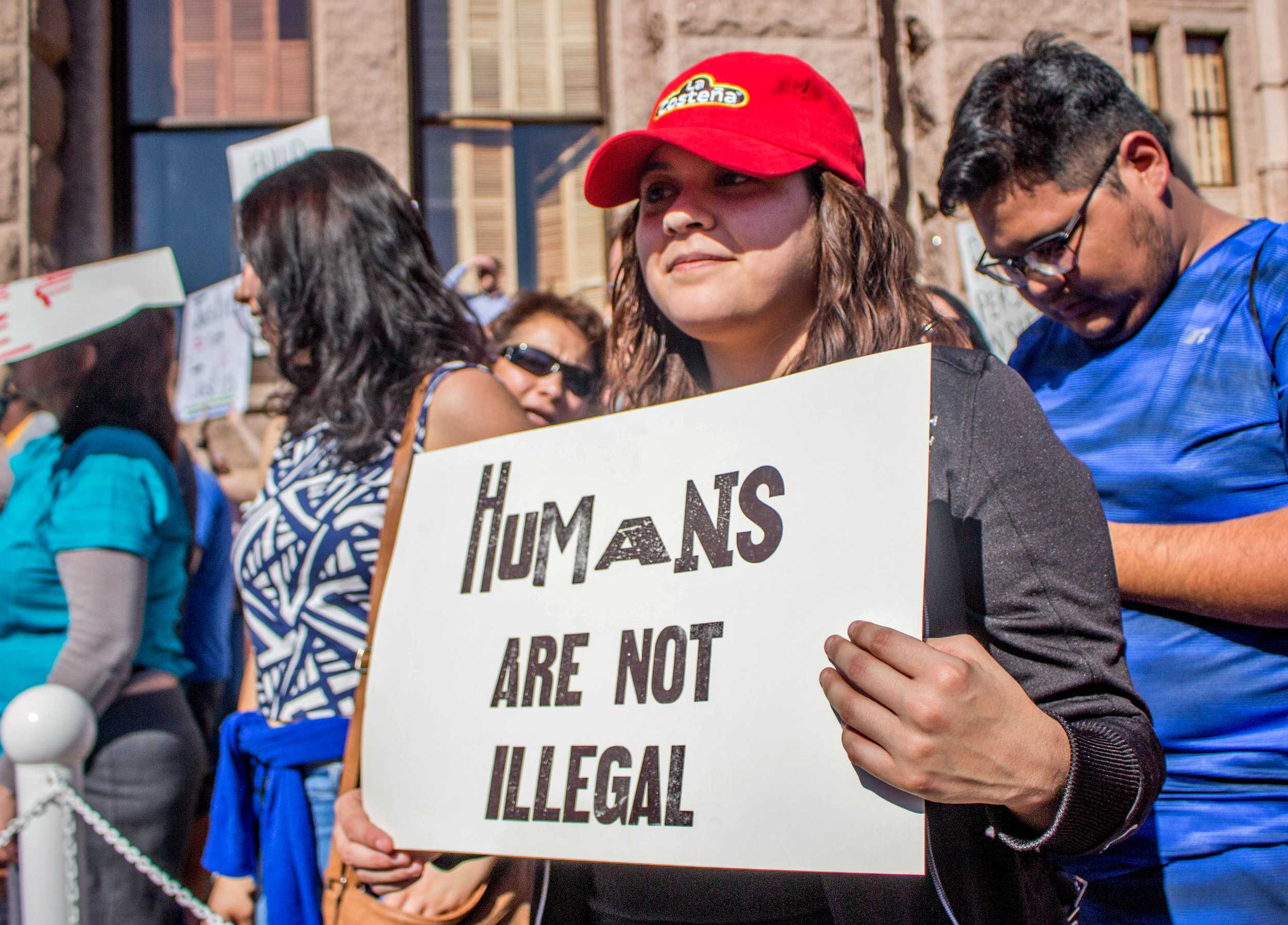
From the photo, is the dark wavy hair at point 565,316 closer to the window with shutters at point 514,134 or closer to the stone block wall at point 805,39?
the stone block wall at point 805,39

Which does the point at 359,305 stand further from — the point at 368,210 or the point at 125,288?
the point at 125,288

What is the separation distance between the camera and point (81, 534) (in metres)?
2.38

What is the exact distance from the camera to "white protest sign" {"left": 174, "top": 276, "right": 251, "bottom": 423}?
4.47m

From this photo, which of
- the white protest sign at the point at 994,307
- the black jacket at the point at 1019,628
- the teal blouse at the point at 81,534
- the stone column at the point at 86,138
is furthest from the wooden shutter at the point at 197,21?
the black jacket at the point at 1019,628

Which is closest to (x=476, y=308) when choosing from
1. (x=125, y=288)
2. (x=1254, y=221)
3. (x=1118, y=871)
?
(x=125, y=288)

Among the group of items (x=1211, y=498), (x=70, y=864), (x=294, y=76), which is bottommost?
(x=70, y=864)

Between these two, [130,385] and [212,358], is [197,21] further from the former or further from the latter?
[130,385]

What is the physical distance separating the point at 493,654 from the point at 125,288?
1880 mm

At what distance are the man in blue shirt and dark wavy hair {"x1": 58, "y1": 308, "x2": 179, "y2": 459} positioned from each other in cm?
208

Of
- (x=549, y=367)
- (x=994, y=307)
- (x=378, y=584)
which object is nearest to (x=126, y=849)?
(x=378, y=584)

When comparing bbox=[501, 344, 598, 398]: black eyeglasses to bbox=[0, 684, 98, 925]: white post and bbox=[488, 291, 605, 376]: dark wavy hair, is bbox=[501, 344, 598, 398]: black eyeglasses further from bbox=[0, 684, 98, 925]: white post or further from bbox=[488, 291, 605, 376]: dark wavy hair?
bbox=[0, 684, 98, 925]: white post

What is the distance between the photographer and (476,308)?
4414 millimetres

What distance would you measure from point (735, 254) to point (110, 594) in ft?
5.78

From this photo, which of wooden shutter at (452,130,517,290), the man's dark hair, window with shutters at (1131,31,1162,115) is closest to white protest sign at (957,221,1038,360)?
the man's dark hair
